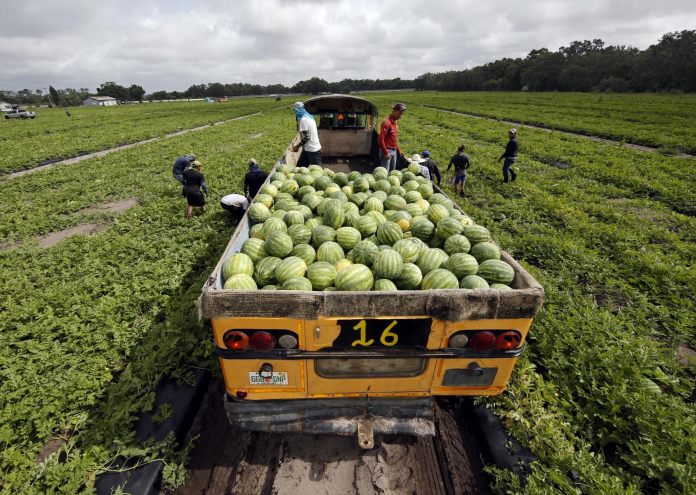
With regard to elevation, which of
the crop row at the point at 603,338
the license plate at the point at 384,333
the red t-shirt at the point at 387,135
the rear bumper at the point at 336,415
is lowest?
the crop row at the point at 603,338

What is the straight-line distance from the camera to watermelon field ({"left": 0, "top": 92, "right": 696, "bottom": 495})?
2752 mm

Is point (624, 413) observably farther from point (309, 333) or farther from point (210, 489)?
point (210, 489)

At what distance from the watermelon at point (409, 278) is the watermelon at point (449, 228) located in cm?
78

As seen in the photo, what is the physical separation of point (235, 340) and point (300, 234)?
4.99 ft

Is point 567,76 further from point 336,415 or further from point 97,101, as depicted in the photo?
point 97,101

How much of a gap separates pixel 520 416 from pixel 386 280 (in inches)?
73.6

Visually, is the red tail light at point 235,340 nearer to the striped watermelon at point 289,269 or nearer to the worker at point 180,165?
the striped watermelon at point 289,269

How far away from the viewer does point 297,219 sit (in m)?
3.95

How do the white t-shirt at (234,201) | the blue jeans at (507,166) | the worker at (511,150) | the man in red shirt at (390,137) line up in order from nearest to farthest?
the white t-shirt at (234,201), the man in red shirt at (390,137), the worker at (511,150), the blue jeans at (507,166)

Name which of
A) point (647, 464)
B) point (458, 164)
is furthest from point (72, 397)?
point (458, 164)

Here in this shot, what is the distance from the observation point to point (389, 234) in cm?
349

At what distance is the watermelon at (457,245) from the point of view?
3186 millimetres

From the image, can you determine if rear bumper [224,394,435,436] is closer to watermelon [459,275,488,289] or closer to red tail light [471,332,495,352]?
red tail light [471,332,495,352]

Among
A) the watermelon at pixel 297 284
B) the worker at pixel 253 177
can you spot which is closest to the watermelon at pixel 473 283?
the watermelon at pixel 297 284
